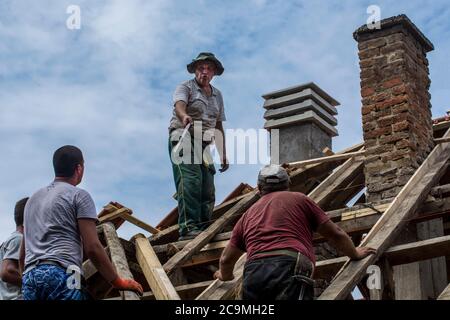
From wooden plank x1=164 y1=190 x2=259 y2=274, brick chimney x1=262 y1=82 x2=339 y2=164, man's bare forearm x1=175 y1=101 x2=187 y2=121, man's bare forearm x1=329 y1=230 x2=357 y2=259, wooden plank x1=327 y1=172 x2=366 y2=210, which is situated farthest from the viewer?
brick chimney x1=262 y1=82 x2=339 y2=164

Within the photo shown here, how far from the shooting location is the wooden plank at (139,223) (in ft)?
30.0

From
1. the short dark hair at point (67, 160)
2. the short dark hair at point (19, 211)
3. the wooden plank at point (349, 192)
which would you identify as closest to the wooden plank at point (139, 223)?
the wooden plank at point (349, 192)

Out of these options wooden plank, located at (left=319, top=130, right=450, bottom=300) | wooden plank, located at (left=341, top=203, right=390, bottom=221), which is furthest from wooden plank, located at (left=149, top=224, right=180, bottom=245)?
wooden plank, located at (left=319, top=130, right=450, bottom=300)

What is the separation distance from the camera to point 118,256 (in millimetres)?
6707

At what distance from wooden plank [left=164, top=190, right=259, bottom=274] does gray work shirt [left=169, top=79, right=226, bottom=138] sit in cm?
83

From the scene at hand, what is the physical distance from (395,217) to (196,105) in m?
2.64

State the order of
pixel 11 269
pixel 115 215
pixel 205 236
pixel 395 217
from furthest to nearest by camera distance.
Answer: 1. pixel 115 215
2. pixel 205 236
3. pixel 395 217
4. pixel 11 269

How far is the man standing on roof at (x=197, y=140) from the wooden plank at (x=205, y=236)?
0.25 metres

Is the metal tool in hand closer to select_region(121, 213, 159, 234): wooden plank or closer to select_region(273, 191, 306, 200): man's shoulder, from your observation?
select_region(121, 213, 159, 234): wooden plank

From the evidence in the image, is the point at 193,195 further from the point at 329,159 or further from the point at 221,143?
the point at 329,159

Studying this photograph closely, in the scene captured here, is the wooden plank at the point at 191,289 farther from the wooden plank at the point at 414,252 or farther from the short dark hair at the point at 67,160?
the short dark hair at the point at 67,160

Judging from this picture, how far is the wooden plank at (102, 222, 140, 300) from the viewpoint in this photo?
215 inches

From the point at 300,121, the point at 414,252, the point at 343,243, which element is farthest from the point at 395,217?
the point at 300,121
